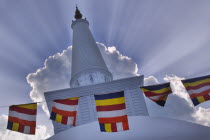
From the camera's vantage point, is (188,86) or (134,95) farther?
(134,95)

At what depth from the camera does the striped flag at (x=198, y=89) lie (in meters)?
10.4

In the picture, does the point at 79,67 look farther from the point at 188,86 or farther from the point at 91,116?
the point at 188,86

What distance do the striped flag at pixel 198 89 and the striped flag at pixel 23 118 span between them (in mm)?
8163

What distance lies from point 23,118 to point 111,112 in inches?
176

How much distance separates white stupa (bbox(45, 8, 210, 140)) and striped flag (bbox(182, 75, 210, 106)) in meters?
1.47

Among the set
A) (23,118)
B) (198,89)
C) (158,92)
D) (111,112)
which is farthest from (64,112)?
(198,89)

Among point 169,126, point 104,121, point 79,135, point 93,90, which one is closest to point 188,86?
point 169,126

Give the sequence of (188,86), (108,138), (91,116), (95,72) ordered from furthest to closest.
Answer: (95,72), (91,116), (188,86), (108,138)

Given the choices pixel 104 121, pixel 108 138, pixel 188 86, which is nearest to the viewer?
pixel 104 121

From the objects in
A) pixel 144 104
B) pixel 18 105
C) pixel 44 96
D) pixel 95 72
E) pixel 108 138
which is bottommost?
pixel 108 138

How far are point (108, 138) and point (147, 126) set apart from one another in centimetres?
219

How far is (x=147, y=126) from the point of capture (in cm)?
1038

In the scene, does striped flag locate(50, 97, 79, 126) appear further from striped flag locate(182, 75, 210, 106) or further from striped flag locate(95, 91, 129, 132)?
striped flag locate(182, 75, 210, 106)

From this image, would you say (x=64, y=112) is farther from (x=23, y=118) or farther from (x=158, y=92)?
(x=158, y=92)
